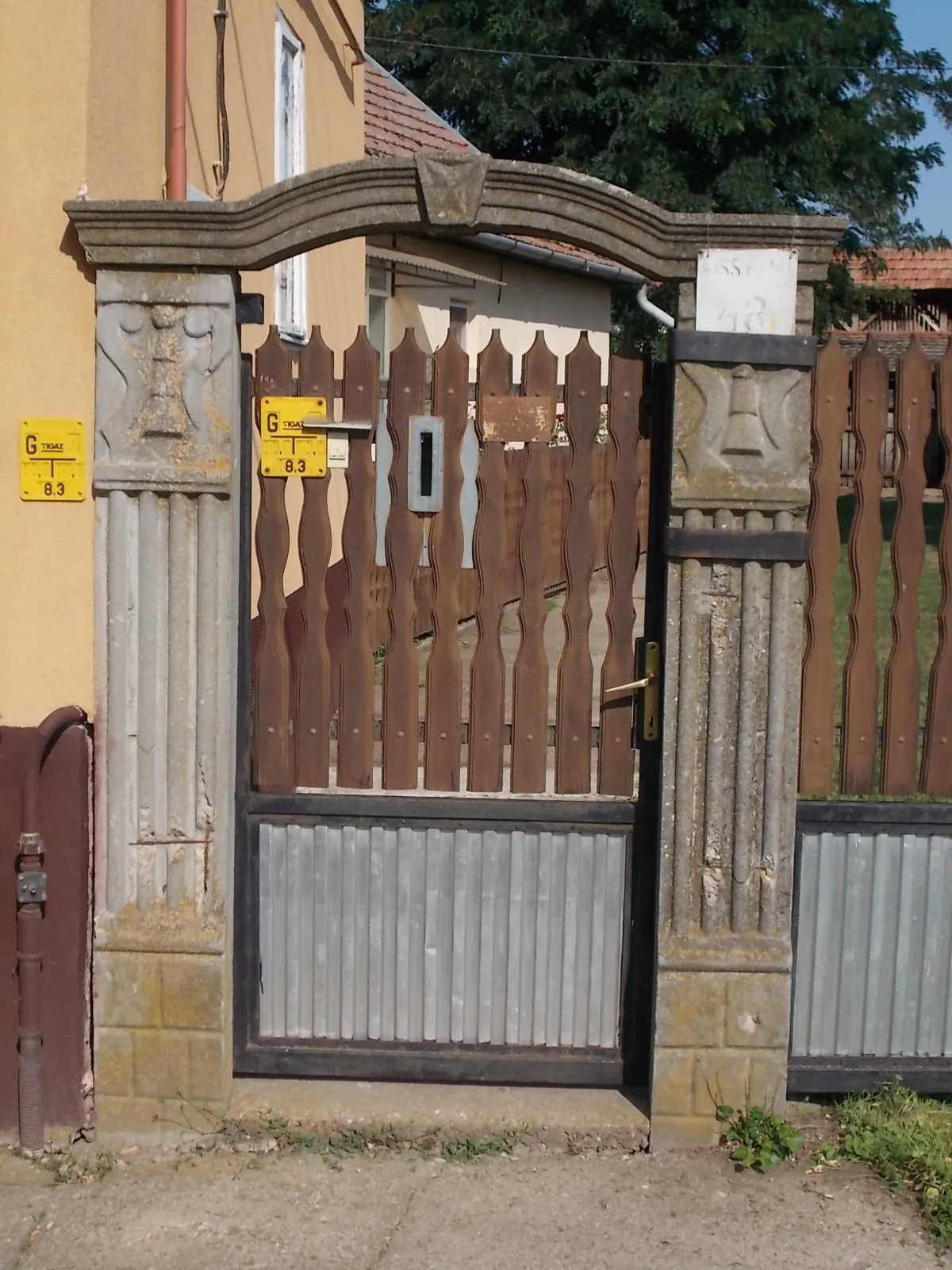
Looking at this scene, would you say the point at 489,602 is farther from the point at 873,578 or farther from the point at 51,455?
the point at 51,455

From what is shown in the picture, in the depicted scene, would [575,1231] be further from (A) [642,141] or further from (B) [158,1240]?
(A) [642,141]

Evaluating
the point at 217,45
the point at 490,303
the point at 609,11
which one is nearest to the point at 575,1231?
the point at 217,45

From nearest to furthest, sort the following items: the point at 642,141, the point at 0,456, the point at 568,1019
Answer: the point at 0,456 → the point at 568,1019 → the point at 642,141

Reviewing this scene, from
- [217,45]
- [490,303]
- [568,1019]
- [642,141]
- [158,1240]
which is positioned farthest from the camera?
[642,141]

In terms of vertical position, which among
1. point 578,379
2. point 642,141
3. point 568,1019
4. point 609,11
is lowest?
point 568,1019

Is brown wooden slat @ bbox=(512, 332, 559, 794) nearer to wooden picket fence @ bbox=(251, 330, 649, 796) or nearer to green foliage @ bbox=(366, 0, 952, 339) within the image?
wooden picket fence @ bbox=(251, 330, 649, 796)

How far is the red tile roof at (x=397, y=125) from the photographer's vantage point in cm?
1405

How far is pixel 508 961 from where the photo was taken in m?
4.31

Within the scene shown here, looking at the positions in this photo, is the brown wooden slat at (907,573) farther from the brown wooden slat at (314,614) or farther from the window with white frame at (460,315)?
the window with white frame at (460,315)

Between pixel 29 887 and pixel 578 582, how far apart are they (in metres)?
1.78

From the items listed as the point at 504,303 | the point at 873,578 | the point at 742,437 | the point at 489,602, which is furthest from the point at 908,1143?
the point at 504,303

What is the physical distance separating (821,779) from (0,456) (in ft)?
8.30

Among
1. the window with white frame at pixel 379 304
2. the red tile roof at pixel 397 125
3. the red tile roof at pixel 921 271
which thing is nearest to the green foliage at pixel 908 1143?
the red tile roof at pixel 397 125

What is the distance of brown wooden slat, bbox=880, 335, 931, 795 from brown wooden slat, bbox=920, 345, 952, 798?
0.04m
